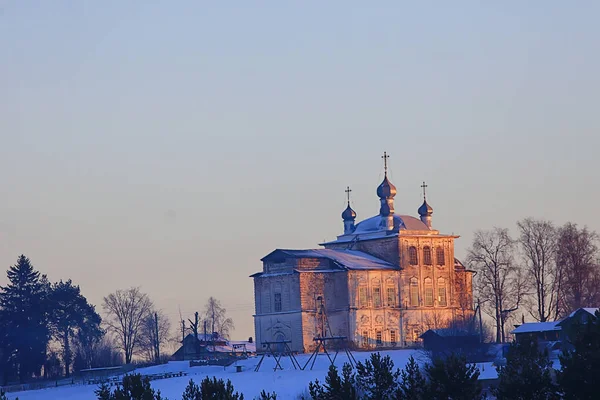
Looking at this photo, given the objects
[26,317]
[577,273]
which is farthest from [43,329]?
[577,273]

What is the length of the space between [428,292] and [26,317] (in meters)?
23.4

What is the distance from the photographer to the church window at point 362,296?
3135 inches

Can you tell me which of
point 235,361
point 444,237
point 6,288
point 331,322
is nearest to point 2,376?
point 6,288

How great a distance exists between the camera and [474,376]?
40.4 metres

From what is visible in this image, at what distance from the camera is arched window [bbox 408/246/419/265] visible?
274 feet

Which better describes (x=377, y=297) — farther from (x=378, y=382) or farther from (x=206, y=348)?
(x=378, y=382)

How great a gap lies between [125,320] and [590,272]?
115ft

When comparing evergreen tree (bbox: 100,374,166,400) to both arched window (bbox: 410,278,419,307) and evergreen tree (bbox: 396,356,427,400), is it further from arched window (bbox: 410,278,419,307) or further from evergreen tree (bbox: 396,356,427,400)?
arched window (bbox: 410,278,419,307)

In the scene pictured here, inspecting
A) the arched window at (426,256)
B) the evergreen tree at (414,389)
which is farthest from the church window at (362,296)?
the evergreen tree at (414,389)

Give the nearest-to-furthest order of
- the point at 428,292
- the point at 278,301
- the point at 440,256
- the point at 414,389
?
1. the point at 414,389
2. the point at 278,301
3. the point at 428,292
4. the point at 440,256

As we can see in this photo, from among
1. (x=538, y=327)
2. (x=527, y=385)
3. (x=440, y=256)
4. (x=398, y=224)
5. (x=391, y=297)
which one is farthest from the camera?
(x=440, y=256)

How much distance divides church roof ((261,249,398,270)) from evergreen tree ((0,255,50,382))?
1411 centimetres

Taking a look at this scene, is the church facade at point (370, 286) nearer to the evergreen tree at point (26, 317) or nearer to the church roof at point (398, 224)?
the church roof at point (398, 224)

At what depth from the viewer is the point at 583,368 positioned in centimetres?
3838
